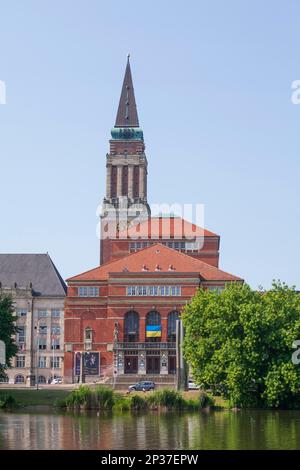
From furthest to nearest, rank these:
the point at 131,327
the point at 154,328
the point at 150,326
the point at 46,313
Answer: the point at 46,313 < the point at 131,327 < the point at 150,326 < the point at 154,328

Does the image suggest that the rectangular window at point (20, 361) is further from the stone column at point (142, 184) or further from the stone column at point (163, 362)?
the stone column at point (142, 184)

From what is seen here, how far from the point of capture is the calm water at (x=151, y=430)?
49250 millimetres

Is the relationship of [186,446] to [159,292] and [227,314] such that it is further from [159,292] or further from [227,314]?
[159,292]

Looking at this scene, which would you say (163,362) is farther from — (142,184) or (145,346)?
(142,184)

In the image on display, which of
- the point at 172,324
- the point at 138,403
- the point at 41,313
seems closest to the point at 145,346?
the point at 172,324

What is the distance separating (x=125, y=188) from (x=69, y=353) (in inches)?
1950

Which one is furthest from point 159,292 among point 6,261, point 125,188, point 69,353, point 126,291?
point 125,188

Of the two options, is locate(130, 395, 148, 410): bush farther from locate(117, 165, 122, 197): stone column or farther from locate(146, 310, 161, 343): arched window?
locate(117, 165, 122, 197): stone column

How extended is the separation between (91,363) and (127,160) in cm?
5576

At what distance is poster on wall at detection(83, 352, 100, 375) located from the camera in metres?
126

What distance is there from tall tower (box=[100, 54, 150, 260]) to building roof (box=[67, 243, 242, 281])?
37850 mm

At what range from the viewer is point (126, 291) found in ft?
414

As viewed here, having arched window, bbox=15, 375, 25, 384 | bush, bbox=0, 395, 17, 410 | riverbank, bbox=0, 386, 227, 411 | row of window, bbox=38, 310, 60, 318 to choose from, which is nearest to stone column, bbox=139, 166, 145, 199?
row of window, bbox=38, 310, 60, 318

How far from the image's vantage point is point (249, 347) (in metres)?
78.5
